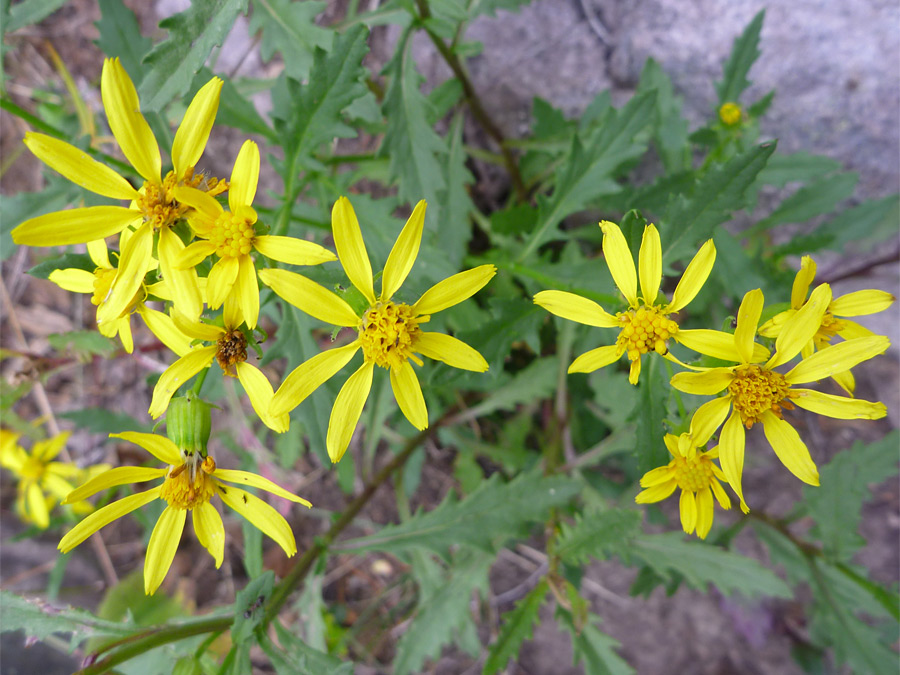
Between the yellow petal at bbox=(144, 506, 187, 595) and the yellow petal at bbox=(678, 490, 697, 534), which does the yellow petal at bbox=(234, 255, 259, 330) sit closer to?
the yellow petal at bbox=(144, 506, 187, 595)

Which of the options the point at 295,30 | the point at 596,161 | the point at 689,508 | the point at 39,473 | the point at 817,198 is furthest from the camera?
the point at 39,473

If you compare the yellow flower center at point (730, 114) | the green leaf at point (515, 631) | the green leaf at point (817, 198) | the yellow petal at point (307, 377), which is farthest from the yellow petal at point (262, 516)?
the green leaf at point (817, 198)

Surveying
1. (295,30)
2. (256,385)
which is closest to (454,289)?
(256,385)

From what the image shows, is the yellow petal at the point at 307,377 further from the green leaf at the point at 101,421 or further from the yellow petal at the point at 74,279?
the green leaf at the point at 101,421

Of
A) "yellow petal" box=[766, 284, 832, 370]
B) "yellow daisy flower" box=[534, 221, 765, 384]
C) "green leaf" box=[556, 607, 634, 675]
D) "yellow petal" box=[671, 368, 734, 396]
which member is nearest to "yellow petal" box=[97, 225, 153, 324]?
"yellow daisy flower" box=[534, 221, 765, 384]

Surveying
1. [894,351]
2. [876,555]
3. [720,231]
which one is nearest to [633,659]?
[876,555]

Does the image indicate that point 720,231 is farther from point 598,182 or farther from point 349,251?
point 349,251

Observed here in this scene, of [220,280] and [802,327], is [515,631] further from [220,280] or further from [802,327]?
[220,280]
